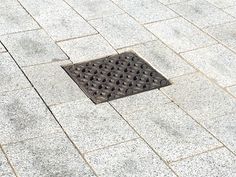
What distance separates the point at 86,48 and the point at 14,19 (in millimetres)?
1671

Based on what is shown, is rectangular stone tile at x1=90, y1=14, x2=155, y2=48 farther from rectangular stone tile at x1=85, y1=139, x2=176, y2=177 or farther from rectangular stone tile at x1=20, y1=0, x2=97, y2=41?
rectangular stone tile at x1=85, y1=139, x2=176, y2=177

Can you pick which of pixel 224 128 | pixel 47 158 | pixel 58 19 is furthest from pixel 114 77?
pixel 58 19

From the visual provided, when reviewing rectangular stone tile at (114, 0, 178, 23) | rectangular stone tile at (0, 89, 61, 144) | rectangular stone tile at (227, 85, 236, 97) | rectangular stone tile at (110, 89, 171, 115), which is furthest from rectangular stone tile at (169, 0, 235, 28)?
rectangular stone tile at (0, 89, 61, 144)

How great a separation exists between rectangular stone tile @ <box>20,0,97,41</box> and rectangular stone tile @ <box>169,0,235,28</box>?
193 cm

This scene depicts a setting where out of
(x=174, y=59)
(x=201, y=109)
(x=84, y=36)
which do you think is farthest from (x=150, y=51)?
(x=201, y=109)

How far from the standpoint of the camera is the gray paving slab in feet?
23.6

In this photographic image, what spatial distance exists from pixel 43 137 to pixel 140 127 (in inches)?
47.8

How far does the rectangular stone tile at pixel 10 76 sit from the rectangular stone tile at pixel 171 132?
1619mm

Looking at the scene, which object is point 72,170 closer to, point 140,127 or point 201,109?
point 140,127

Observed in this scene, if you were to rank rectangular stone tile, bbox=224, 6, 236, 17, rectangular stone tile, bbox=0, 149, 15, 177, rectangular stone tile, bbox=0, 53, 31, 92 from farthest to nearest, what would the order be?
rectangular stone tile, bbox=224, 6, 236, 17
rectangular stone tile, bbox=0, 53, 31, 92
rectangular stone tile, bbox=0, 149, 15, 177

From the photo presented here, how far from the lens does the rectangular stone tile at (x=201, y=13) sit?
8734 millimetres

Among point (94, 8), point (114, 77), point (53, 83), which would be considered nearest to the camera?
point (53, 83)

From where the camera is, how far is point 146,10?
9047 millimetres

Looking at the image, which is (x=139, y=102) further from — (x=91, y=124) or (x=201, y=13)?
(x=201, y=13)
